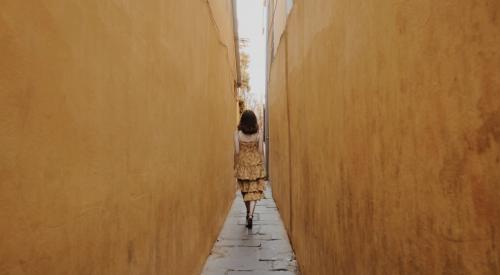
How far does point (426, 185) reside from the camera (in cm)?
129

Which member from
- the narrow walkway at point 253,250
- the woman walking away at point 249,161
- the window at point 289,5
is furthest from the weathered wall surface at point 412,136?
the woman walking away at point 249,161

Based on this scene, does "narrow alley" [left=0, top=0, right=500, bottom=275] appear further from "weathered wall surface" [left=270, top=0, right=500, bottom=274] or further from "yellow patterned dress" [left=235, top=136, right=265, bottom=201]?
"yellow patterned dress" [left=235, top=136, right=265, bottom=201]

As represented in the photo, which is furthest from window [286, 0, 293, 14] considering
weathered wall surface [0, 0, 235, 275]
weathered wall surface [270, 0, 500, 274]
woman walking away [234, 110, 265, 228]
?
weathered wall surface [270, 0, 500, 274]

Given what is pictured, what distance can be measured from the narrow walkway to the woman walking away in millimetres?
499

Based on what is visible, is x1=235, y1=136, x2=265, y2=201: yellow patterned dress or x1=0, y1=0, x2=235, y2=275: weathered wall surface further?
x1=235, y1=136, x2=265, y2=201: yellow patterned dress

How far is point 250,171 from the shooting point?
7012 millimetres

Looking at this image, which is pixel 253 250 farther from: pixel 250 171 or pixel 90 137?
pixel 90 137

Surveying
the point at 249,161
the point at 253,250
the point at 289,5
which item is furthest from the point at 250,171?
the point at 289,5

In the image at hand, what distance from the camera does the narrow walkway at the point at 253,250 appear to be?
15.1 feet

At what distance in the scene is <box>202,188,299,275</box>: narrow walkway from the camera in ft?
15.1

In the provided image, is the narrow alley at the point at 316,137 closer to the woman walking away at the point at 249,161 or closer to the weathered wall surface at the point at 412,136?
the weathered wall surface at the point at 412,136

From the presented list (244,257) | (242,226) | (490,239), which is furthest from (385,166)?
(242,226)

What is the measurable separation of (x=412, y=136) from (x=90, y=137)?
4.33 feet

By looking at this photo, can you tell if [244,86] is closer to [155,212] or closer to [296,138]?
[296,138]
